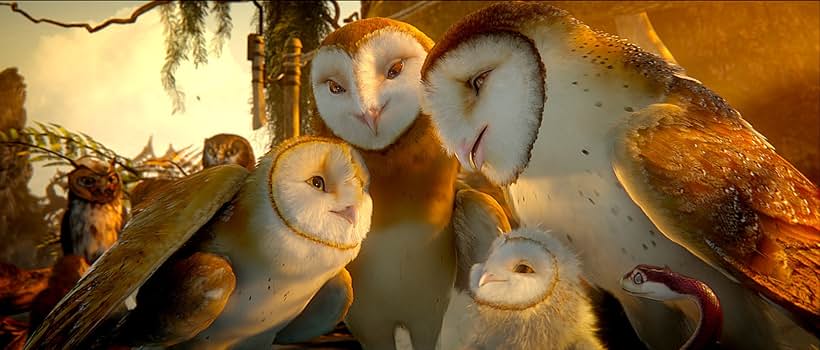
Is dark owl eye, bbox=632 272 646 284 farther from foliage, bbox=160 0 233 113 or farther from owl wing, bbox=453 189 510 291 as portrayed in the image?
foliage, bbox=160 0 233 113

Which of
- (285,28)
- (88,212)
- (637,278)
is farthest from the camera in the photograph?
(285,28)

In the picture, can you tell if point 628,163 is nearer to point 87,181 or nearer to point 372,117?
point 372,117

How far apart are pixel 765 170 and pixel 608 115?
10 cm

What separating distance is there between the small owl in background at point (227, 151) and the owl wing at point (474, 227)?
51cm

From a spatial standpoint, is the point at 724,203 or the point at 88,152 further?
the point at 88,152

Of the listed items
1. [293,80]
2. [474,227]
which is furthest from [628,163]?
[293,80]

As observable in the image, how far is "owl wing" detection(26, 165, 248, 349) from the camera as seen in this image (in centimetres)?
34

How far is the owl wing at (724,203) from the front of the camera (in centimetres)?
33

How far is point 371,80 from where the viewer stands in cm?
45

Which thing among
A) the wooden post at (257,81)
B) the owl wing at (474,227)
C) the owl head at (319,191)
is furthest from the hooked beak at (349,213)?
the wooden post at (257,81)

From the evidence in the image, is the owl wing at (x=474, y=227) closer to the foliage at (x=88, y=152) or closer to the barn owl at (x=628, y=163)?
the barn owl at (x=628, y=163)

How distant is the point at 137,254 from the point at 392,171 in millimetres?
205

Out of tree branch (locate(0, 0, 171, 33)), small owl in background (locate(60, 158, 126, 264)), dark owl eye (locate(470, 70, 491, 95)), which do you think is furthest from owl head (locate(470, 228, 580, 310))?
tree branch (locate(0, 0, 171, 33))

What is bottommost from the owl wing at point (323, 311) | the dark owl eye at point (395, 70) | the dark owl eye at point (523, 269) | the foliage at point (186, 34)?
the foliage at point (186, 34)
